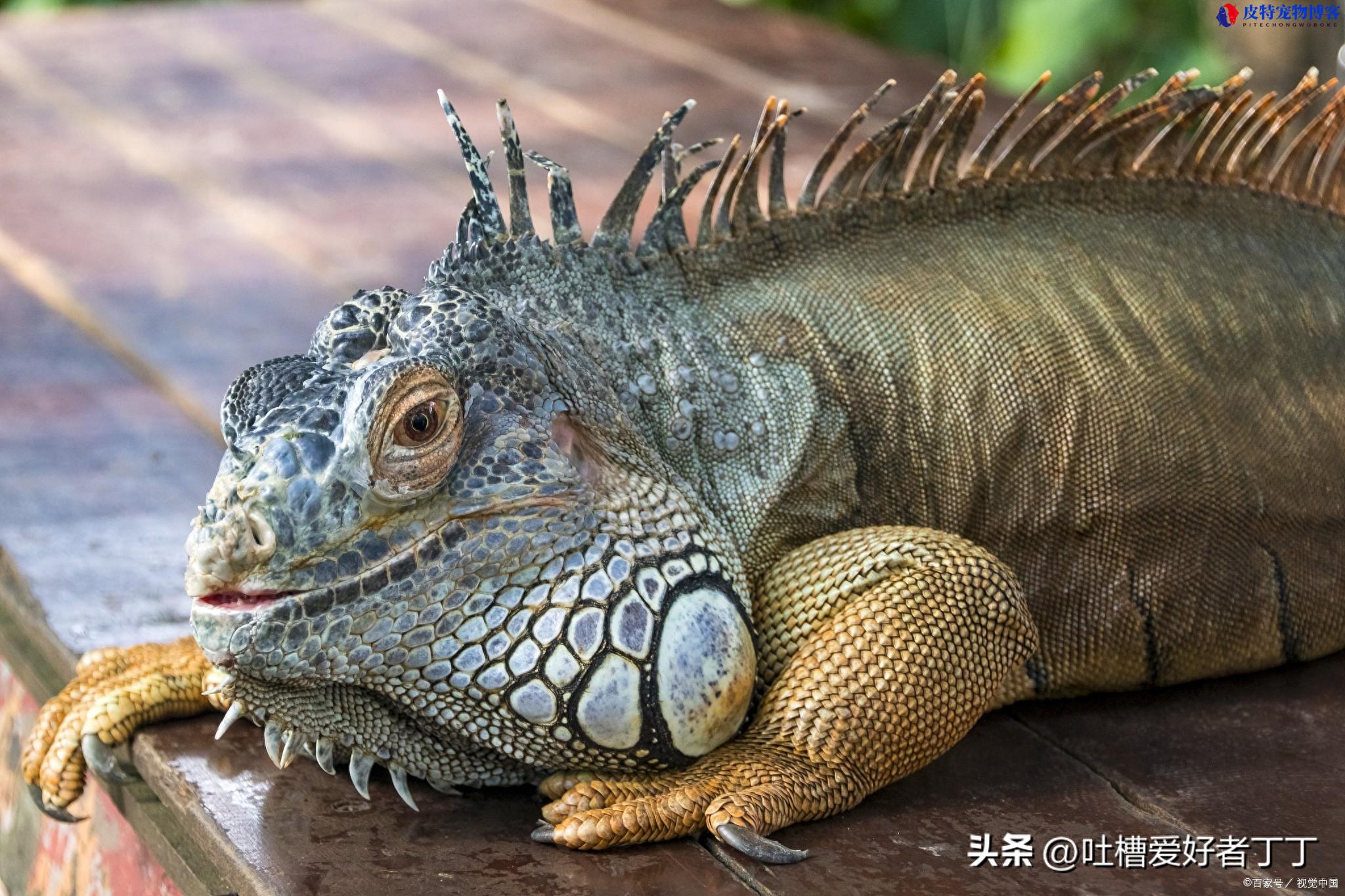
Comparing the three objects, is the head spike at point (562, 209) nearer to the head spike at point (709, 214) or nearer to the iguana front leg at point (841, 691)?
the head spike at point (709, 214)

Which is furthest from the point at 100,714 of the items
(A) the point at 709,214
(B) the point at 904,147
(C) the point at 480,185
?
(B) the point at 904,147

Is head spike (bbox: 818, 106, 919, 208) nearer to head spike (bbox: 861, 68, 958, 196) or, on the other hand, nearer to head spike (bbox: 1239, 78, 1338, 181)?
head spike (bbox: 861, 68, 958, 196)

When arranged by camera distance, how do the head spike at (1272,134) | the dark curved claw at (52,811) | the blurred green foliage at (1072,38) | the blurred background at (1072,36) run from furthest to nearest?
the blurred green foliage at (1072,38) → the blurred background at (1072,36) → the head spike at (1272,134) → the dark curved claw at (52,811)

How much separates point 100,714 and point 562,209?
4.25 ft

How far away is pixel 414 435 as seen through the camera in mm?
2441

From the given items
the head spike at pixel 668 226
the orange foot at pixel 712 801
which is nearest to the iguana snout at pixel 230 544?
the orange foot at pixel 712 801

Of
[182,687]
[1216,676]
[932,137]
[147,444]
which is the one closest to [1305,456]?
[1216,676]

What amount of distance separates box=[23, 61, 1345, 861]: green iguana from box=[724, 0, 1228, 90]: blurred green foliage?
15.1 feet

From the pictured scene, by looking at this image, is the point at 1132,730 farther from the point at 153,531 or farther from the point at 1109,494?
the point at 153,531

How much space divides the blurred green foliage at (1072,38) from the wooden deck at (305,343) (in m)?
1.07

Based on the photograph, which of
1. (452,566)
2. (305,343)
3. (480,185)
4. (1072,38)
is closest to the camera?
(452,566)

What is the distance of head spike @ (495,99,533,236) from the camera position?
2768 millimetres

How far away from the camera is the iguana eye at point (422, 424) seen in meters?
2.43

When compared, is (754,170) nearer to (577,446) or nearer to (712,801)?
(577,446)
